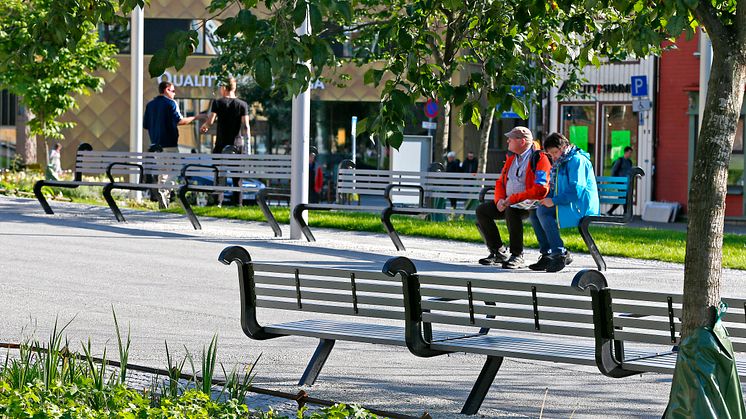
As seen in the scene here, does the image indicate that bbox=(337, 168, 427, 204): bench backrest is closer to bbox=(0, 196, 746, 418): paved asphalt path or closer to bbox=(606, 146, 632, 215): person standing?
bbox=(0, 196, 746, 418): paved asphalt path

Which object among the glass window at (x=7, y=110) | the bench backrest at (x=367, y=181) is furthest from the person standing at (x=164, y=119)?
the glass window at (x=7, y=110)

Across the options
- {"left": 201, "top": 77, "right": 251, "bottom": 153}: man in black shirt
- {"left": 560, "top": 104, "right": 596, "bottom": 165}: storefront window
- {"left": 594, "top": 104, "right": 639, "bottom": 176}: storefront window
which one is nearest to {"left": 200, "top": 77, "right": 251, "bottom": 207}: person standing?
{"left": 201, "top": 77, "right": 251, "bottom": 153}: man in black shirt

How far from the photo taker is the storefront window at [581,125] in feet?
123

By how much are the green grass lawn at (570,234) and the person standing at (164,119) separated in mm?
1149

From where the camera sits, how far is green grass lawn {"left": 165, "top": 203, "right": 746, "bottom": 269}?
16438mm

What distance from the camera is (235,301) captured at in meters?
11.5

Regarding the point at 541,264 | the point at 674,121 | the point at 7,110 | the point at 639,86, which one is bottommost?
the point at 541,264

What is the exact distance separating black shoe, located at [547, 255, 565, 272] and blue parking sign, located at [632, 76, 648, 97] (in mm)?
18869

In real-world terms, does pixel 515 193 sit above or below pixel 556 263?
above

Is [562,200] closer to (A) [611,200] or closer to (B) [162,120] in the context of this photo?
(A) [611,200]

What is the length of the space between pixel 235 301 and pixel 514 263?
373 centimetres

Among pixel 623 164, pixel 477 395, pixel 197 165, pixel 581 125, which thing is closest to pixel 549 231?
pixel 197 165

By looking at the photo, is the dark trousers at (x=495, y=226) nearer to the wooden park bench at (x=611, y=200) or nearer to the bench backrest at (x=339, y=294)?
the wooden park bench at (x=611, y=200)

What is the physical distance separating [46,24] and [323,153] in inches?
1611
